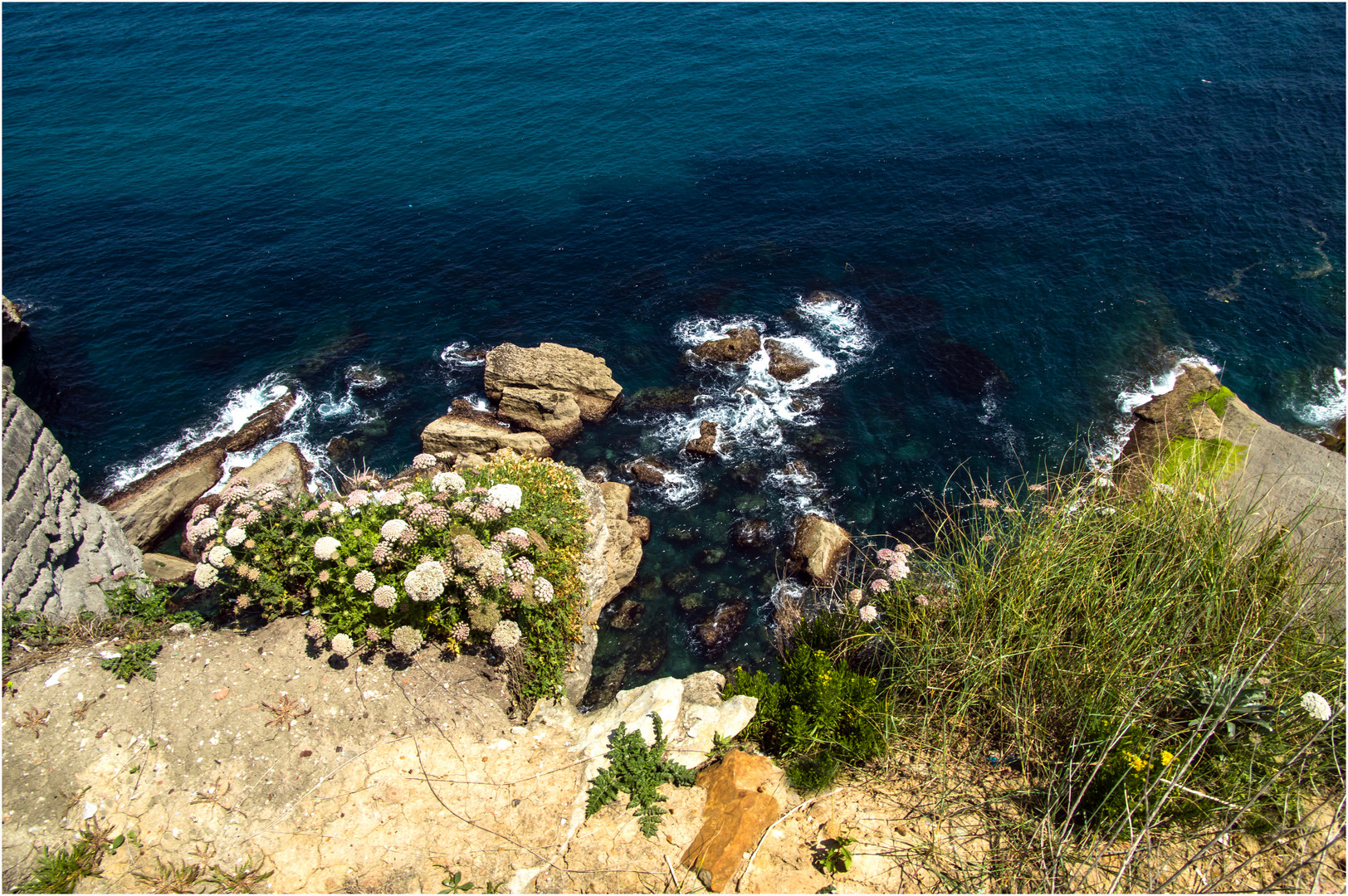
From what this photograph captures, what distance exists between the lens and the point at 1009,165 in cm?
5009

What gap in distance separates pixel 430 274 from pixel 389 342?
659 centimetres

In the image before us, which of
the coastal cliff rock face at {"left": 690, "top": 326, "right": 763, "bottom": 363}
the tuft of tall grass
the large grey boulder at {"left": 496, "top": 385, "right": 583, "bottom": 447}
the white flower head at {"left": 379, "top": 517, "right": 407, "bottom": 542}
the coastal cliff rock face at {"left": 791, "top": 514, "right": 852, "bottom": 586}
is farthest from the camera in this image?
the coastal cliff rock face at {"left": 690, "top": 326, "right": 763, "bottom": 363}

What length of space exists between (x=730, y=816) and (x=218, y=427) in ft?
103

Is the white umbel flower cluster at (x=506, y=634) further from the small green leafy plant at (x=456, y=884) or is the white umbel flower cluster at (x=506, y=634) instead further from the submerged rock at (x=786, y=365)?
the submerged rock at (x=786, y=365)

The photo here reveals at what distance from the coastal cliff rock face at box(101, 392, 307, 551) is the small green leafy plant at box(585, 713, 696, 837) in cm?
2149

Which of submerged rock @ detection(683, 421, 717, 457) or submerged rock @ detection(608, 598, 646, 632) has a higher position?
submerged rock @ detection(683, 421, 717, 457)

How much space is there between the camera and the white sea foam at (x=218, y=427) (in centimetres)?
3098

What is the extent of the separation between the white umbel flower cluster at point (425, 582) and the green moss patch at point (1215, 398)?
3368cm

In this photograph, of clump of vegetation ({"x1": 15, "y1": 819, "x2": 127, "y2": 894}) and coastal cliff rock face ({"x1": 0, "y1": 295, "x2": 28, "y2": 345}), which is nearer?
clump of vegetation ({"x1": 15, "y1": 819, "x2": 127, "y2": 894})

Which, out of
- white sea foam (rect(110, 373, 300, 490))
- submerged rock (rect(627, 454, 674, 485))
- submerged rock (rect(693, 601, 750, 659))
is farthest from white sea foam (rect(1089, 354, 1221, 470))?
white sea foam (rect(110, 373, 300, 490))

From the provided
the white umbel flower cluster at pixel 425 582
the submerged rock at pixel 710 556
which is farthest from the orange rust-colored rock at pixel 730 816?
the submerged rock at pixel 710 556

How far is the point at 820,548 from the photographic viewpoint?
26.2 meters

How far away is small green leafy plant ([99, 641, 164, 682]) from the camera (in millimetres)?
13820

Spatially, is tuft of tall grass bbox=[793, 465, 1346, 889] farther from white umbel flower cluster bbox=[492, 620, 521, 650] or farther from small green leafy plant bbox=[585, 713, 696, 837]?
white umbel flower cluster bbox=[492, 620, 521, 650]
